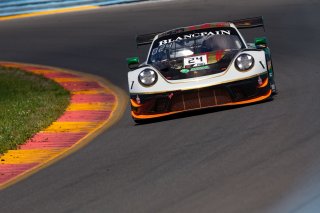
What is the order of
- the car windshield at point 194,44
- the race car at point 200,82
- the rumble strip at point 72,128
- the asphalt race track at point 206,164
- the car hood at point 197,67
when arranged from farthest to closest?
the car windshield at point 194,44 < the car hood at point 197,67 < the race car at point 200,82 < the rumble strip at point 72,128 < the asphalt race track at point 206,164

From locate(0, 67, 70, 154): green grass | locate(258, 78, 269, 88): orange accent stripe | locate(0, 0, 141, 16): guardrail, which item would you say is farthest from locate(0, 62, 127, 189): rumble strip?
locate(0, 0, 141, 16): guardrail

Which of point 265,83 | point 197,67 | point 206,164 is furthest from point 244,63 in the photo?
point 206,164

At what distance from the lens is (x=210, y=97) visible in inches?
404

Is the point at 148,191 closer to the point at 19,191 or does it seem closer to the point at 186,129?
the point at 19,191

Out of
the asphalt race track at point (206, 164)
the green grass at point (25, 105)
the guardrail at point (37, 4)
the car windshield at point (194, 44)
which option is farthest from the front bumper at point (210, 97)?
the guardrail at point (37, 4)

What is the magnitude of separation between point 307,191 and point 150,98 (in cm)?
441

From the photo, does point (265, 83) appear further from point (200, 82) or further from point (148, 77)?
point (148, 77)

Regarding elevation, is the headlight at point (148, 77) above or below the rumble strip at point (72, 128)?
above

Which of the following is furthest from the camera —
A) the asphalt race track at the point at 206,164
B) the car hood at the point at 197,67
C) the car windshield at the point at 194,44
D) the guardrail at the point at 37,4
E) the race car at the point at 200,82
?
the guardrail at the point at 37,4

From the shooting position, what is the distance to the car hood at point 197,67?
408 inches

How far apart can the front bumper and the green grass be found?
1.62 meters

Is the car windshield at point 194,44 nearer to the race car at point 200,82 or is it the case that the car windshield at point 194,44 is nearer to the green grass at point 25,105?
the race car at point 200,82

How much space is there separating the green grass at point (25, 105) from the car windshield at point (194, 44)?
5.48ft

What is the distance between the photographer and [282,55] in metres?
15.4
